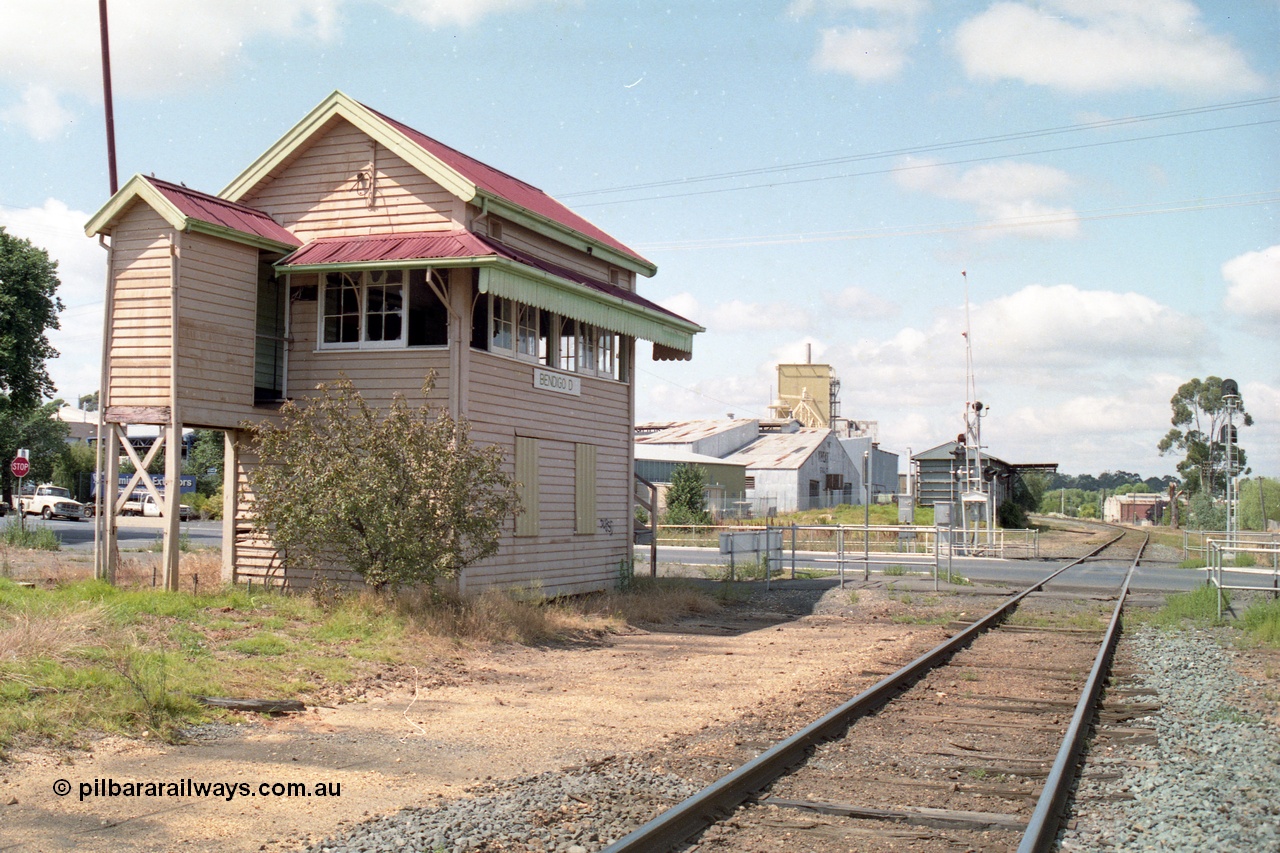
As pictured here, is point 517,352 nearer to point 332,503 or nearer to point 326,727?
point 332,503

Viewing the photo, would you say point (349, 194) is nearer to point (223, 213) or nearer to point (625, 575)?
point (223, 213)

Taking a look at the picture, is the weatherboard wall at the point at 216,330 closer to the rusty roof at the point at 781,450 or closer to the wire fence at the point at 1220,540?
the wire fence at the point at 1220,540

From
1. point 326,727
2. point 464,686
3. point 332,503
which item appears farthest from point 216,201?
point 326,727

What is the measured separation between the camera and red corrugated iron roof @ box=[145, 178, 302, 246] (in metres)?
14.8

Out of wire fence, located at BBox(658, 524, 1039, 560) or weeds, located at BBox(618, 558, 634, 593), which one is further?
wire fence, located at BBox(658, 524, 1039, 560)

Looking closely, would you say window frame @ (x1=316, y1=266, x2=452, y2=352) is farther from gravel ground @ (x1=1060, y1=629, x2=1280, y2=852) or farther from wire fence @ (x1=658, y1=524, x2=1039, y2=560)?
wire fence @ (x1=658, y1=524, x2=1039, y2=560)

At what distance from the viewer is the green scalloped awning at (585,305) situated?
15.0 m

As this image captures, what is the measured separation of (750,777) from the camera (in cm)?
674

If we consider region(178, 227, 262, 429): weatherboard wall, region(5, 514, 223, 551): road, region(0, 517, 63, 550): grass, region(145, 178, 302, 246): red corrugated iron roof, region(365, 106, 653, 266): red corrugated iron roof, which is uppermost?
region(365, 106, 653, 266): red corrugated iron roof

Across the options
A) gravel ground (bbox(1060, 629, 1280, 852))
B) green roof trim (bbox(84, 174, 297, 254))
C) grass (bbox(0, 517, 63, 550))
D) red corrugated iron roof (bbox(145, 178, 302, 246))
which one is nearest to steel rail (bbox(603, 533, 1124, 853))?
gravel ground (bbox(1060, 629, 1280, 852))

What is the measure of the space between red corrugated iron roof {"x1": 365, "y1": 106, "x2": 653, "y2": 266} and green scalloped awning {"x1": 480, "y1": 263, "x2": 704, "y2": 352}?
1.49m

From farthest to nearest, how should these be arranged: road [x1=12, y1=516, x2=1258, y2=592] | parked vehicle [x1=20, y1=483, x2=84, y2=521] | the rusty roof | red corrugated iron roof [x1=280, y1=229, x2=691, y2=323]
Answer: the rusty roof < parked vehicle [x1=20, y1=483, x2=84, y2=521] < road [x1=12, y1=516, x2=1258, y2=592] < red corrugated iron roof [x1=280, y1=229, x2=691, y2=323]

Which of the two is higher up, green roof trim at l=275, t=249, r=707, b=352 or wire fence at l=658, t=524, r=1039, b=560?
green roof trim at l=275, t=249, r=707, b=352

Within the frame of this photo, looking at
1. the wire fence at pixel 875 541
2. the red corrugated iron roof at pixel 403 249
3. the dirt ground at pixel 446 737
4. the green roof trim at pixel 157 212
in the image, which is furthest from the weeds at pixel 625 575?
the wire fence at pixel 875 541
